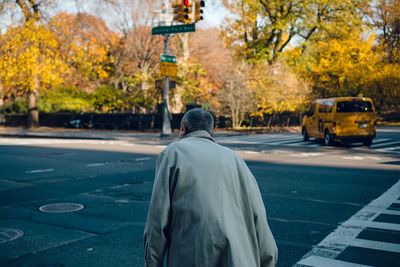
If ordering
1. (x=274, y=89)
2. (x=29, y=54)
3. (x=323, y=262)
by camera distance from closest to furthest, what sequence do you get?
(x=323, y=262), (x=29, y=54), (x=274, y=89)

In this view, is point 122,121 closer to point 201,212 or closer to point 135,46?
point 135,46

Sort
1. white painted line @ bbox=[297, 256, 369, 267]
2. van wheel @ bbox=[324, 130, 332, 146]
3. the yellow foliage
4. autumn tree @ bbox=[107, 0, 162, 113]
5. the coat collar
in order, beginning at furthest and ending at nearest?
autumn tree @ bbox=[107, 0, 162, 113], the yellow foliage, van wheel @ bbox=[324, 130, 332, 146], white painted line @ bbox=[297, 256, 369, 267], the coat collar

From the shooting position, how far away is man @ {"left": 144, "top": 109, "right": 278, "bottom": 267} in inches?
106

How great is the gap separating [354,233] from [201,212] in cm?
415

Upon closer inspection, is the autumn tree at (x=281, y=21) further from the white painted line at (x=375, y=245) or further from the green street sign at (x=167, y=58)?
the white painted line at (x=375, y=245)

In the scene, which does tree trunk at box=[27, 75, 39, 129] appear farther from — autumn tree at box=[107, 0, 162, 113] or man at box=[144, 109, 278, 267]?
man at box=[144, 109, 278, 267]

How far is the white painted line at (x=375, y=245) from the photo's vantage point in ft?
18.4

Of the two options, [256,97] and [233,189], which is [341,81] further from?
[233,189]

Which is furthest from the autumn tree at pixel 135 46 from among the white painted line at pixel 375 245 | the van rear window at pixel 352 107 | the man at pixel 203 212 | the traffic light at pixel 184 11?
the man at pixel 203 212

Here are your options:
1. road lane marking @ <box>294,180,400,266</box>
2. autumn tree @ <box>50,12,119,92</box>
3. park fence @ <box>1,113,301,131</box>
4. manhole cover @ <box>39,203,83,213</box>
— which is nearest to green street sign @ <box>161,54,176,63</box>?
park fence @ <box>1,113,301,131</box>

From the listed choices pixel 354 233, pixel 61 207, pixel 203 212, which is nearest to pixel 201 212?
pixel 203 212

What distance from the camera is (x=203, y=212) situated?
271 cm

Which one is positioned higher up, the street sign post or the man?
the street sign post

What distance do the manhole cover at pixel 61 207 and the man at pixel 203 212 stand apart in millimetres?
5178
